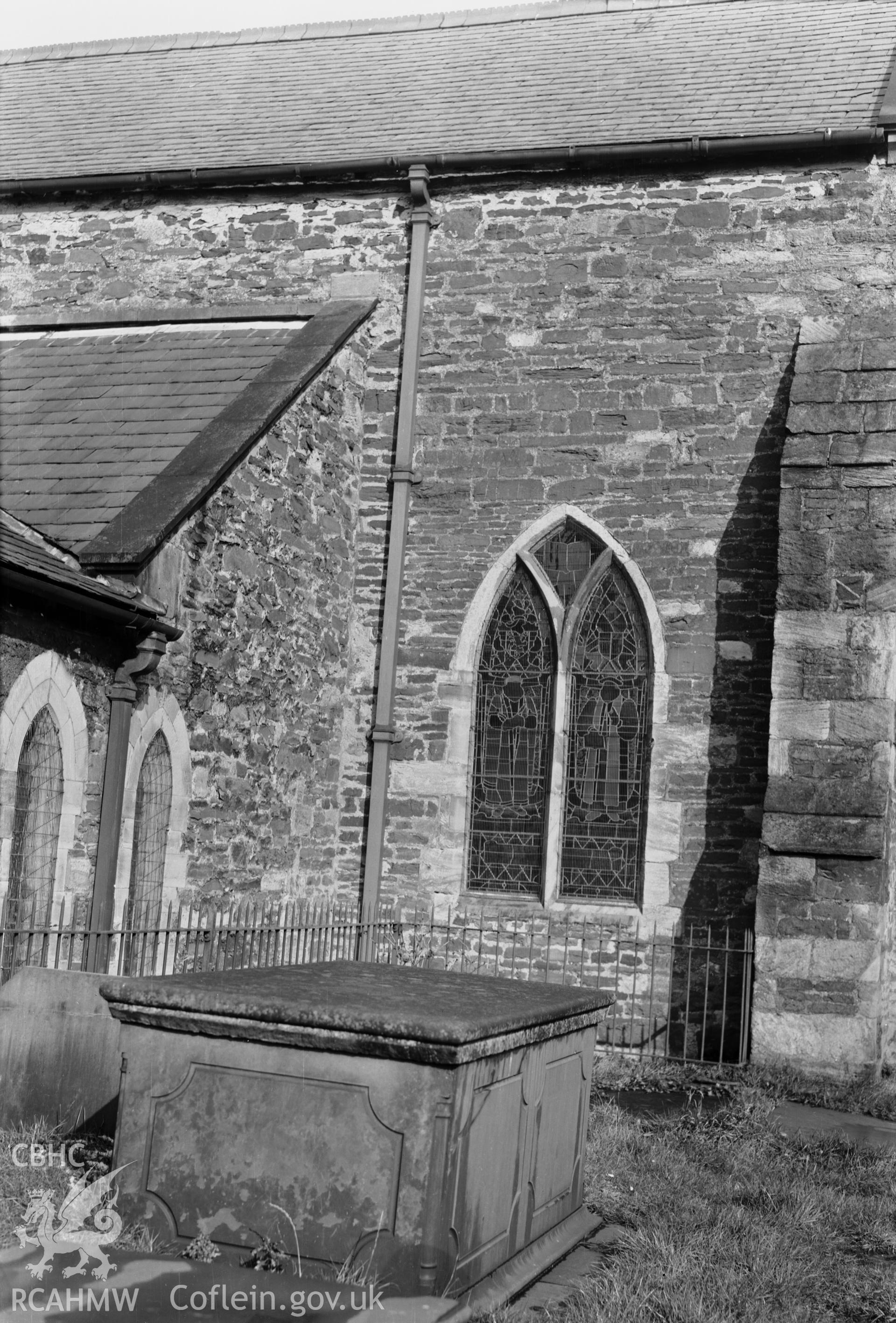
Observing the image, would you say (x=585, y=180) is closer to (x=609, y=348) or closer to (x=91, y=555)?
(x=609, y=348)

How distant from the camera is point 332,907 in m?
10.1

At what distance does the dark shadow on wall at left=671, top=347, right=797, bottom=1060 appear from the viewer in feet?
32.7

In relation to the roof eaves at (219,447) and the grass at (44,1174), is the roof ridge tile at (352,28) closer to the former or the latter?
the roof eaves at (219,447)

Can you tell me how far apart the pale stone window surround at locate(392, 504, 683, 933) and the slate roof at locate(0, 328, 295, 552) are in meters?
2.61

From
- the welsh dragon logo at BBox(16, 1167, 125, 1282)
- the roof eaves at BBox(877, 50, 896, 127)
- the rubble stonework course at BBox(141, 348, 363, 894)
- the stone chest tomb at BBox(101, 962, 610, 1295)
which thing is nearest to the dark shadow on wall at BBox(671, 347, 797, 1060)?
the roof eaves at BBox(877, 50, 896, 127)

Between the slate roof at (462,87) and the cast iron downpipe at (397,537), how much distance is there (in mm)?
599

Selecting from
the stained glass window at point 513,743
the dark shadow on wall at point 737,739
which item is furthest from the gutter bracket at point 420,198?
the dark shadow on wall at point 737,739

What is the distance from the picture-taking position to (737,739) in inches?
402

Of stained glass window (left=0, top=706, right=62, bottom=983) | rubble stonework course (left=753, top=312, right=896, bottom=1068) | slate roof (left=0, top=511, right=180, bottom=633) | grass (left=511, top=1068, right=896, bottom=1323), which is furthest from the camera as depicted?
rubble stonework course (left=753, top=312, right=896, bottom=1068)

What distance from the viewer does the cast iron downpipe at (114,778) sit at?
25.6 ft

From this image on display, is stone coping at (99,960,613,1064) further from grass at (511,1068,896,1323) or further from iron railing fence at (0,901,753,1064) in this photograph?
iron railing fence at (0,901,753,1064)

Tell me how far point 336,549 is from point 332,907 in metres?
2.86

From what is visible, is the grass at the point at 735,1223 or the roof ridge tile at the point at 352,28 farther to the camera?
the roof ridge tile at the point at 352,28

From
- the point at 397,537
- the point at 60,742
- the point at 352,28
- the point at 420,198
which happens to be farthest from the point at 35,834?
the point at 352,28
